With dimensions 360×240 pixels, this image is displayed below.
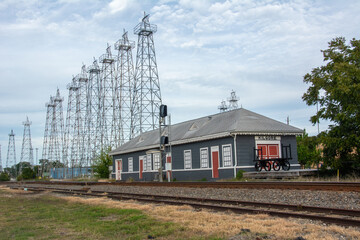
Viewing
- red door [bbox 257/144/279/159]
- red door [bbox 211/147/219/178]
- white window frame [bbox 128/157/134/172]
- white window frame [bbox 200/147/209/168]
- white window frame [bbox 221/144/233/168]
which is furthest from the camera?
white window frame [bbox 128/157/134/172]

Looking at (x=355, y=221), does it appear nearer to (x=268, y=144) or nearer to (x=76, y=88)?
(x=268, y=144)

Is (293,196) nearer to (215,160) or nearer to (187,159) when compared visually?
(215,160)

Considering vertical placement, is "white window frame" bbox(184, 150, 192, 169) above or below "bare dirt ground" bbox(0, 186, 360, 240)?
above

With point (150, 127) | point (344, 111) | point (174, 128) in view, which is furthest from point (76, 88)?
point (344, 111)

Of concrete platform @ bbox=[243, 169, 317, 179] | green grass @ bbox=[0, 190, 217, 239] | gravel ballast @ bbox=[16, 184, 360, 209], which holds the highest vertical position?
concrete platform @ bbox=[243, 169, 317, 179]

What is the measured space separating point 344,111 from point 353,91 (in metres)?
1.63

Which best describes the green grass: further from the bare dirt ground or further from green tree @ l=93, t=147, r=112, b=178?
green tree @ l=93, t=147, r=112, b=178

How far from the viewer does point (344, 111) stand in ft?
66.0

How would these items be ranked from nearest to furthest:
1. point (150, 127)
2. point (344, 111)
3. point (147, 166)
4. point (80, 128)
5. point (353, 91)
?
point (353, 91) → point (344, 111) → point (147, 166) → point (150, 127) → point (80, 128)

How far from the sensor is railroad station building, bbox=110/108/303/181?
2434cm

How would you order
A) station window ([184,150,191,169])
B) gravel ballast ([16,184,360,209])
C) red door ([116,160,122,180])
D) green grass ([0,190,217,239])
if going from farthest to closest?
red door ([116,160,122,180]) → station window ([184,150,191,169]) → gravel ballast ([16,184,360,209]) → green grass ([0,190,217,239])

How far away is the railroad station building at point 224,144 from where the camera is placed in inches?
958

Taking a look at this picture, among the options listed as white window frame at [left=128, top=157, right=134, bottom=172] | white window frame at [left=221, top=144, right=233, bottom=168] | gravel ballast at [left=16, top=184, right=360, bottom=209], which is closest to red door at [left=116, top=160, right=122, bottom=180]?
white window frame at [left=128, top=157, right=134, bottom=172]

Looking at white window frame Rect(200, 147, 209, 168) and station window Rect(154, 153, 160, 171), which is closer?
white window frame Rect(200, 147, 209, 168)
